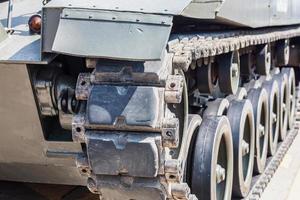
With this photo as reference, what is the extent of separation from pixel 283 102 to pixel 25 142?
12.1 ft

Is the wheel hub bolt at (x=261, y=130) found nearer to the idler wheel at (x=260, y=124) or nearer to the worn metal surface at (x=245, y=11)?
the idler wheel at (x=260, y=124)

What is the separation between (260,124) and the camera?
474 centimetres

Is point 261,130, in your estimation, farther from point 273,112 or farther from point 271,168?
point 273,112

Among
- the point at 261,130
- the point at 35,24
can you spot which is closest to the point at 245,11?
the point at 35,24

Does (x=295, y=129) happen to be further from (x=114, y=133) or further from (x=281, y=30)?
(x=114, y=133)

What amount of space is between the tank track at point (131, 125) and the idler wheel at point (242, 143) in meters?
1.47

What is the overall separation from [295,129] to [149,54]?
459 cm

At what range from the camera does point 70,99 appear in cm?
255

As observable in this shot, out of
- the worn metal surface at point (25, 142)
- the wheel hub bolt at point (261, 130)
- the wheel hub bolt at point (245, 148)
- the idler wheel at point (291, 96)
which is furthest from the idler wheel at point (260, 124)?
the worn metal surface at point (25, 142)

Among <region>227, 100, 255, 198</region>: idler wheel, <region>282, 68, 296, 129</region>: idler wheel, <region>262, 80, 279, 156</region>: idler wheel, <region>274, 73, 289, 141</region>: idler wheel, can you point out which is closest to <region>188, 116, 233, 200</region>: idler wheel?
<region>227, 100, 255, 198</region>: idler wheel

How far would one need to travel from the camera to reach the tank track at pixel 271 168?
4.17 m

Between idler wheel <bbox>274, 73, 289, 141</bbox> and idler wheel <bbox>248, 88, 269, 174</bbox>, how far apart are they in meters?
0.76

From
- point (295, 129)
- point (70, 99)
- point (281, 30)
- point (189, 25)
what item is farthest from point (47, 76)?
point (295, 129)

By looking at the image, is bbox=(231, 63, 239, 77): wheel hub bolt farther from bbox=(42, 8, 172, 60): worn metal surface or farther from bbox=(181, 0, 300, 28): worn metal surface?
bbox=(42, 8, 172, 60): worn metal surface
